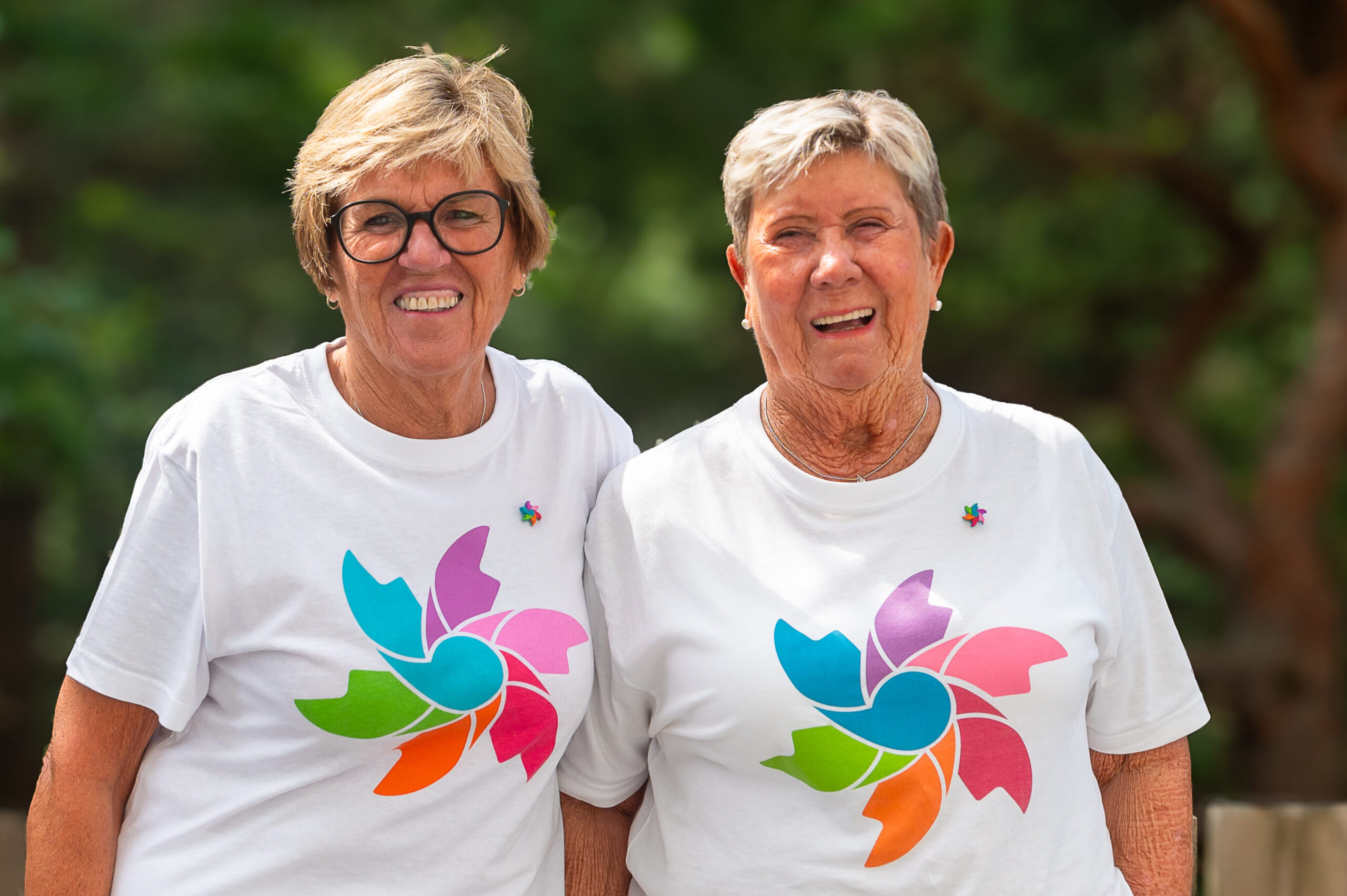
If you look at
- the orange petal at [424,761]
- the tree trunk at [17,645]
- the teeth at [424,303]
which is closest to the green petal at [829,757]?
the orange petal at [424,761]

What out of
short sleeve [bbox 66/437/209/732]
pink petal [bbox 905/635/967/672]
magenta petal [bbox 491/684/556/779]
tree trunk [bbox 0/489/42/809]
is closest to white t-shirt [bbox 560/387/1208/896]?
pink petal [bbox 905/635/967/672]

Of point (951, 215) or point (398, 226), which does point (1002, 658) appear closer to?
point (398, 226)

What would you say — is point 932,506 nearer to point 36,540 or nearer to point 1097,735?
point 1097,735

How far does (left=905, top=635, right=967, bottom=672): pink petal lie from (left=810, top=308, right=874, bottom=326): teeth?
0.49 metres

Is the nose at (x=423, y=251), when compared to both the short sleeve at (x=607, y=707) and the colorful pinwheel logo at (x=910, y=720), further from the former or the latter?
the colorful pinwheel logo at (x=910, y=720)

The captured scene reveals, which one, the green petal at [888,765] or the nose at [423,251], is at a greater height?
the nose at [423,251]

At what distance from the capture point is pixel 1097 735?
6.61 ft

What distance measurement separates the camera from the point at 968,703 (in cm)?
184

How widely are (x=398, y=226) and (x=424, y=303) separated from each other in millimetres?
119

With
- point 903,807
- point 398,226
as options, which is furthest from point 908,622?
point 398,226

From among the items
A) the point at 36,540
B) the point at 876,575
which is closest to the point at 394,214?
the point at 876,575

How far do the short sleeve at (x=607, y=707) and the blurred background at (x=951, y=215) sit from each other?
4.00 meters

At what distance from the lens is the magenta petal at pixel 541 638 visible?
191cm

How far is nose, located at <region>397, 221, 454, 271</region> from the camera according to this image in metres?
1.89
